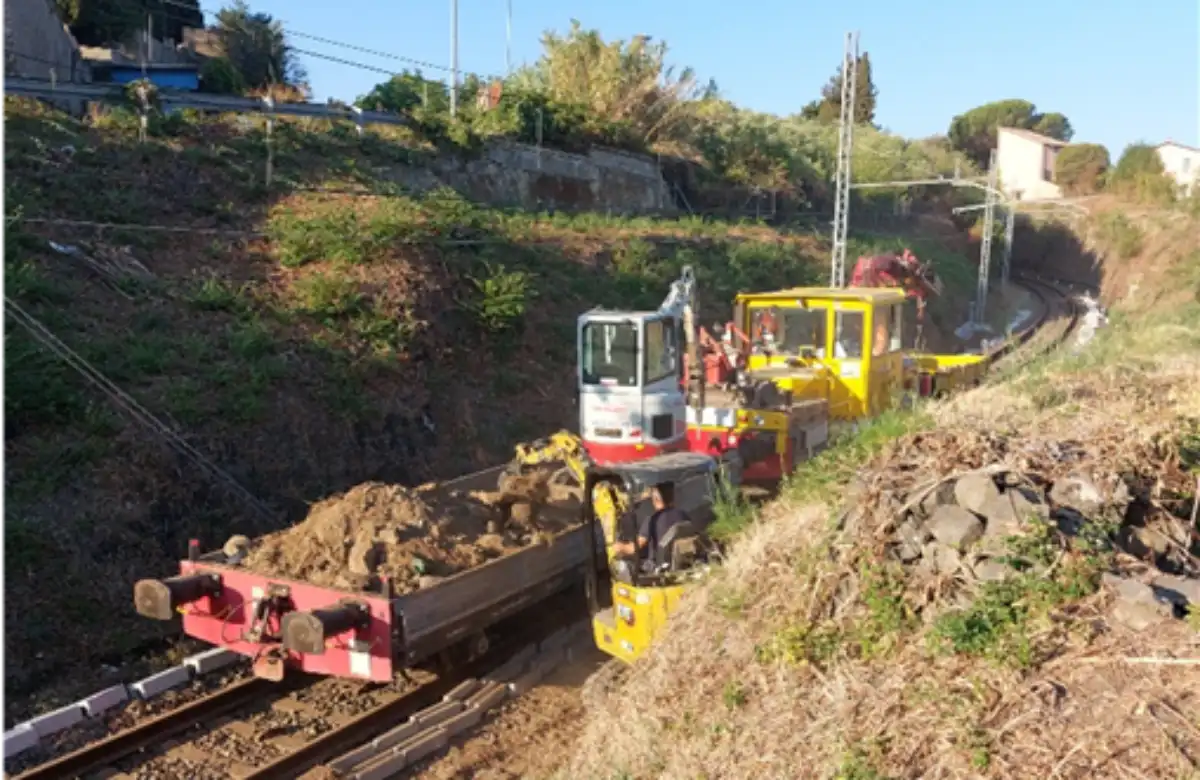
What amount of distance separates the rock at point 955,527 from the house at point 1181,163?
176 ft

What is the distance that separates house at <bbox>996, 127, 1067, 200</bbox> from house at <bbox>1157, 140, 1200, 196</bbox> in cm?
811

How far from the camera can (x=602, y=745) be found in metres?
6.57

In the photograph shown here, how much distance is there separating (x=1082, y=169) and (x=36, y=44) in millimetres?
57990

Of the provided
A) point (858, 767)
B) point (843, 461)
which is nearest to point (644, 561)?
point (843, 461)

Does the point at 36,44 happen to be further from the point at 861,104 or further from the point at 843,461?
the point at 861,104

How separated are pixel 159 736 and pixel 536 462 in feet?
15.2

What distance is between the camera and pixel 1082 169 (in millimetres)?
63812

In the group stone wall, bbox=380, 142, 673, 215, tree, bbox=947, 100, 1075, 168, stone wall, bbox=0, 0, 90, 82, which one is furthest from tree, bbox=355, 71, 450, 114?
tree, bbox=947, 100, 1075, 168

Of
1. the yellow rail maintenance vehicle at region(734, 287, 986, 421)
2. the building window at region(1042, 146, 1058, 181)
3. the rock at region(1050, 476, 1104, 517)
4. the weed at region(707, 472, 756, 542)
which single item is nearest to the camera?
the rock at region(1050, 476, 1104, 517)

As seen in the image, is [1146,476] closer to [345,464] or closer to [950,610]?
[950,610]

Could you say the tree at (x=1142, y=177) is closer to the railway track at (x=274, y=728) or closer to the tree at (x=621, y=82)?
the tree at (x=621, y=82)

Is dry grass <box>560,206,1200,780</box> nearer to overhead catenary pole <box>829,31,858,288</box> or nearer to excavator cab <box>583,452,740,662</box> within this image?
A: excavator cab <box>583,452,740,662</box>

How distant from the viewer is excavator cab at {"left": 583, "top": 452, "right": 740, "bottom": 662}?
7.71 metres

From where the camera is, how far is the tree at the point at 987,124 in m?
82.2
